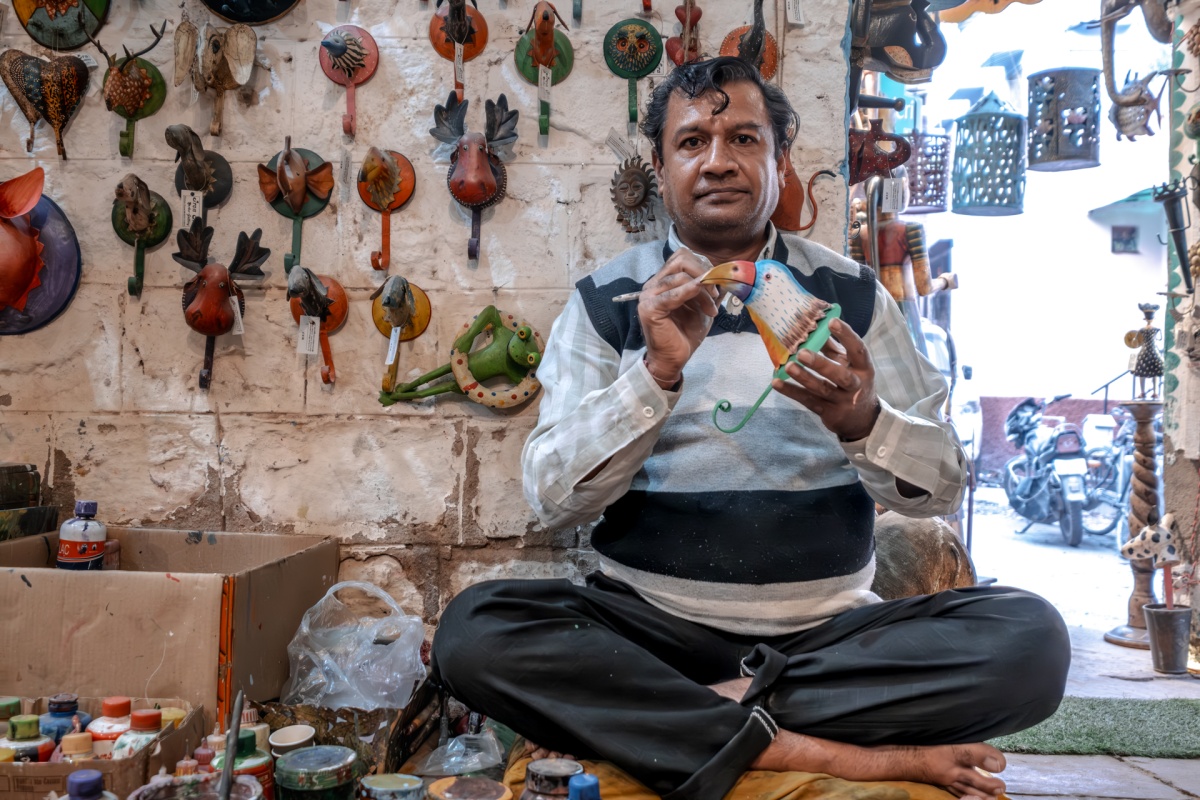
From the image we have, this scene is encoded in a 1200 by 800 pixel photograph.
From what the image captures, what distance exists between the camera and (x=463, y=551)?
2.35 m

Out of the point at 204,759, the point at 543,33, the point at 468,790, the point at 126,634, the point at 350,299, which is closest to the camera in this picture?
the point at 468,790

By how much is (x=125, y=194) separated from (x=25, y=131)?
39 cm

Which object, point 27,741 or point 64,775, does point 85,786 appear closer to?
point 64,775

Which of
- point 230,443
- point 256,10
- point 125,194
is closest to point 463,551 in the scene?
point 230,443

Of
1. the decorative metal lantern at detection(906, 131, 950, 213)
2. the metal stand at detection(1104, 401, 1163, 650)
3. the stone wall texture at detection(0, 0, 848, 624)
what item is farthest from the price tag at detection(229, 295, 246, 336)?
the metal stand at detection(1104, 401, 1163, 650)

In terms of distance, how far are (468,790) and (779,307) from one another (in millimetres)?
Answer: 927

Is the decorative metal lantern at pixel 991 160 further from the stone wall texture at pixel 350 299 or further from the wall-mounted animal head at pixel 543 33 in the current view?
the wall-mounted animal head at pixel 543 33

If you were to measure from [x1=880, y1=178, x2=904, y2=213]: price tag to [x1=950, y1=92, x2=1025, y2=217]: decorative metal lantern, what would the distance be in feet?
8.57

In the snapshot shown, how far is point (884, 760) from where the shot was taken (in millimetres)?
1571

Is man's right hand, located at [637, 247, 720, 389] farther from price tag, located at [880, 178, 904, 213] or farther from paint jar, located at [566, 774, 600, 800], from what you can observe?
price tag, located at [880, 178, 904, 213]

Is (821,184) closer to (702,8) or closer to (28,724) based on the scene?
(702,8)

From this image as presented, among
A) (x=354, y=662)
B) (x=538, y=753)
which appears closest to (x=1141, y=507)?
(x=538, y=753)

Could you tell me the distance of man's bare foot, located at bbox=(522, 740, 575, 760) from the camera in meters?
1.65

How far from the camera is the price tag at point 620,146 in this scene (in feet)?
7.55
